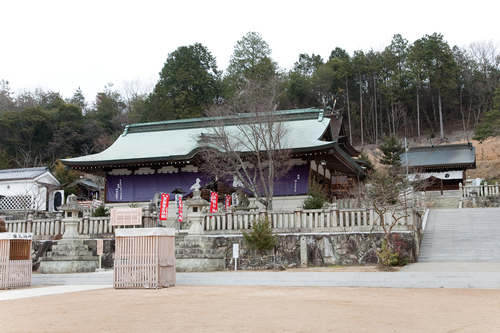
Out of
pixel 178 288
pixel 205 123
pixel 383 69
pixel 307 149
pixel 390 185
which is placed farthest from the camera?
pixel 383 69

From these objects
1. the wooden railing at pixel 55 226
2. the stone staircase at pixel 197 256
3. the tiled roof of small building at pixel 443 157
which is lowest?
the stone staircase at pixel 197 256

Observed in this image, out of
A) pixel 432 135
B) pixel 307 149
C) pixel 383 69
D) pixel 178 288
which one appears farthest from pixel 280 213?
pixel 383 69

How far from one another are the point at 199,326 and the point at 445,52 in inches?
2067

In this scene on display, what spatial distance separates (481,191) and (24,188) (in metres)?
29.5

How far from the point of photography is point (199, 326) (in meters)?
6.71

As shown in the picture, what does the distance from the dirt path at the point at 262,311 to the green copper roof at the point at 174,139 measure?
36.2 ft

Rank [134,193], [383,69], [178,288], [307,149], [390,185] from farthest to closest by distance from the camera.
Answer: [383,69]
[134,193]
[307,149]
[390,185]
[178,288]

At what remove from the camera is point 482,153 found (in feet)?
158

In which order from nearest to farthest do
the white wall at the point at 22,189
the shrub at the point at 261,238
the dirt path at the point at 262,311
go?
A: the dirt path at the point at 262,311 < the shrub at the point at 261,238 < the white wall at the point at 22,189

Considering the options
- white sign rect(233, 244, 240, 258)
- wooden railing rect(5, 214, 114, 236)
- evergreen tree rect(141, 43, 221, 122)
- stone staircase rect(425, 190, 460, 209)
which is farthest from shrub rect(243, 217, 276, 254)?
evergreen tree rect(141, 43, 221, 122)

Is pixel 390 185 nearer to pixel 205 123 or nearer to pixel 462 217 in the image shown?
pixel 462 217

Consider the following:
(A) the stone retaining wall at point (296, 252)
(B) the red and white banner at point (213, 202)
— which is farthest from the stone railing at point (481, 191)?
(B) the red and white banner at point (213, 202)

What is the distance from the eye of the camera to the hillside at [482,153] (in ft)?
147

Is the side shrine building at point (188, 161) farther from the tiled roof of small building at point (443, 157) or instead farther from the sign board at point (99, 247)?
the tiled roof of small building at point (443, 157)
